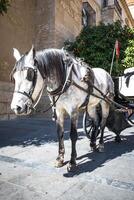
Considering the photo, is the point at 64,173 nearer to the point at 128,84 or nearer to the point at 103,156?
the point at 103,156

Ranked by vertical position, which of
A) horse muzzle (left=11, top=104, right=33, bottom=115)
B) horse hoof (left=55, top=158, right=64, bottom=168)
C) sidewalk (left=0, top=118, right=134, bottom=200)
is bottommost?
sidewalk (left=0, top=118, right=134, bottom=200)

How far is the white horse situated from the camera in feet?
12.3

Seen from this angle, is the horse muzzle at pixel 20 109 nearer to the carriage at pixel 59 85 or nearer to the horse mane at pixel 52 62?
the carriage at pixel 59 85

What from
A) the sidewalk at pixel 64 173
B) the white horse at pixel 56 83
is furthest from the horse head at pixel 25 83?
the sidewalk at pixel 64 173

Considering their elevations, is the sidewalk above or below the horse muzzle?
below

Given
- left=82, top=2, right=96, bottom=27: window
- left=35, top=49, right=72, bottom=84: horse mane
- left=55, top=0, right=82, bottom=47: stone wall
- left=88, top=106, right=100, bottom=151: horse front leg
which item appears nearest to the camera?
left=35, top=49, right=72, bottom=84: horse mane

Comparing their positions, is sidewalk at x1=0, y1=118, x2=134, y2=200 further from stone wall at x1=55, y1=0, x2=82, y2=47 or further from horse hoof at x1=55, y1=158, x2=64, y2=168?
stone wall at x1=55, y1=0, x2=82, y2=47

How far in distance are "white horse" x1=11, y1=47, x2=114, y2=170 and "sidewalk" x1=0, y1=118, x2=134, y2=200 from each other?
37cm

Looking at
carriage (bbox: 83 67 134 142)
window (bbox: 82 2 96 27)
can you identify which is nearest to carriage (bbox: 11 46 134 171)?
carriage (bbox: 83 67 134 142)

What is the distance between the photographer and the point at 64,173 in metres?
4.15

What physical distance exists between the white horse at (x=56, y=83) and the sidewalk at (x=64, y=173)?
372 millimetres

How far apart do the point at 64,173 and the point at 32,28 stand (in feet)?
35.4

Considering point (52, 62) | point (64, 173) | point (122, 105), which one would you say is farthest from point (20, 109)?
point (122, 105)

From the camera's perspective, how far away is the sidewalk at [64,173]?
343cm
